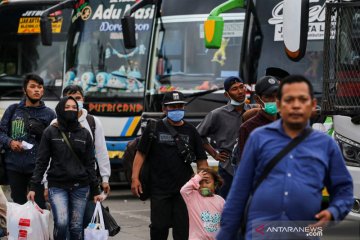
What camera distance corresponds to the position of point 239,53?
14.6 m

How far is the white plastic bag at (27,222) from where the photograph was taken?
9.47 metres

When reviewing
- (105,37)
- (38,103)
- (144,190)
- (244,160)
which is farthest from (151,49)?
(244,160)

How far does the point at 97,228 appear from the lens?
9375 mm

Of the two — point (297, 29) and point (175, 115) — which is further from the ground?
point (297, 29)

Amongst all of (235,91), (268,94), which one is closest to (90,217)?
(235,91)

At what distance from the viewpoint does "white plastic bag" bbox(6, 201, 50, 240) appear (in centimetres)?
947

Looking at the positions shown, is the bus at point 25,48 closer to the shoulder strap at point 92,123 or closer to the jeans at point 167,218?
the shoulder strap at point 92,123

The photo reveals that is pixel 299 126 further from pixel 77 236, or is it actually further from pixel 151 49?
pixel 151 49

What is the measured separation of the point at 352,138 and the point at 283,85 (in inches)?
184

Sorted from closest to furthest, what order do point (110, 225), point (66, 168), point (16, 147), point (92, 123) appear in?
point (66, 168)
point (110, 225)
point (92, 123)
point (16, 147)

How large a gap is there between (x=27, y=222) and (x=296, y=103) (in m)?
4.50

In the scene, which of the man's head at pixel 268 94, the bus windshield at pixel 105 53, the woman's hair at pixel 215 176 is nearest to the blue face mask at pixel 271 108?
the man's head at pixel 268 94

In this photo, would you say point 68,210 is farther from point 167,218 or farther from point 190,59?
point 190,59

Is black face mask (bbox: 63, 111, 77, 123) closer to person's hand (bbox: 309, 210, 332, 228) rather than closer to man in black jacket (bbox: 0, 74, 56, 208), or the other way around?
man in black jacket (bbox: 0, 74, 56, 208)
